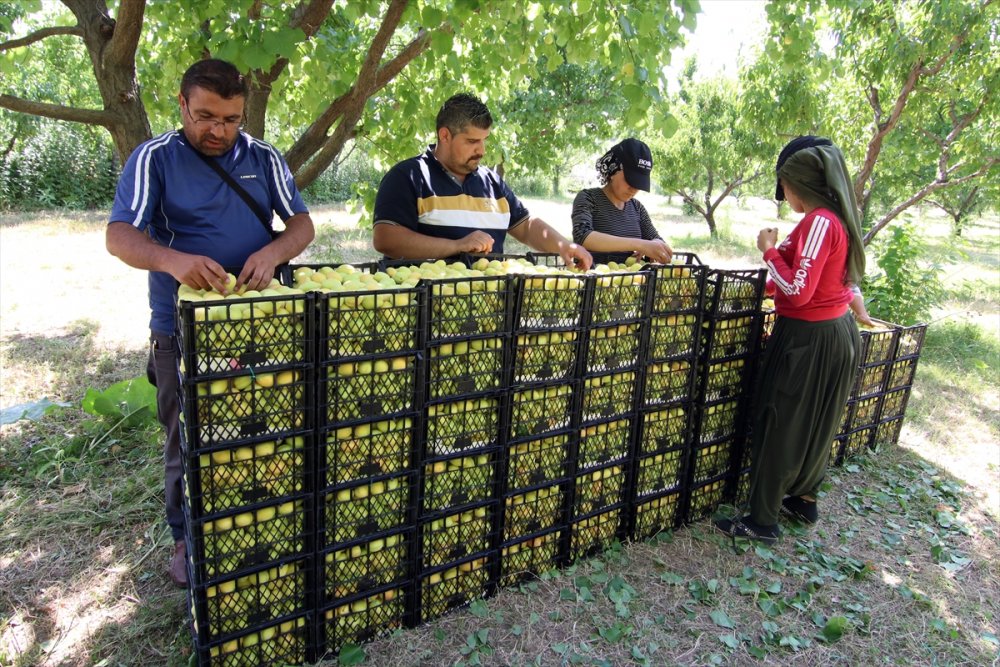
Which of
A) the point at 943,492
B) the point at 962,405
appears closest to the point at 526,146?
the point at 962,405

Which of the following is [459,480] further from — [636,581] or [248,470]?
[636,581]

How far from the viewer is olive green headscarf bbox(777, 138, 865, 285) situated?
289 cm

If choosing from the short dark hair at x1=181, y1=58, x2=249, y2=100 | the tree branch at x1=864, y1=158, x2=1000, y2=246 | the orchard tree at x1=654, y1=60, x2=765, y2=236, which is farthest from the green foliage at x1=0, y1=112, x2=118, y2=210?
the tree branch at x1=864, y1=158, x2=1000, y2=246

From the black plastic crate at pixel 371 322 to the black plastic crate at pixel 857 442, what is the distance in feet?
11.1

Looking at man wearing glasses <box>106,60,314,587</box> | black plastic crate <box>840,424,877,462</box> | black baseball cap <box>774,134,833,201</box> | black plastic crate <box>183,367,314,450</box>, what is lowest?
black plastic crate <box>840,424,877,462</box>

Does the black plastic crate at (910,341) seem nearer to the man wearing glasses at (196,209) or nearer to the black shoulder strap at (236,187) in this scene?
the man wearing glasses at (196,209)

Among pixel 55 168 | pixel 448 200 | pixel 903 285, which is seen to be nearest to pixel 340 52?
pixel 448 200

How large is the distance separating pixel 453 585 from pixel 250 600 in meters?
0.82

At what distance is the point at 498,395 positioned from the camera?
2449 millimetres

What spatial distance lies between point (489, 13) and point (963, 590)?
156 inches

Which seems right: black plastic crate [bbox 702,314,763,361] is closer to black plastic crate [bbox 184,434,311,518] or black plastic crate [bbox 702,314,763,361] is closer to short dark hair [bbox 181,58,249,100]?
black plastic crate [bbox 184,434,311,518]

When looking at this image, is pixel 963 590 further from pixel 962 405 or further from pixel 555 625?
pixel 962 405

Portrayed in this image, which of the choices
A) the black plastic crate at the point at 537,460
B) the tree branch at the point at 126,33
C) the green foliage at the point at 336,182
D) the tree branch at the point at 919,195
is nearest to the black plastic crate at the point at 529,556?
the black plastic crate at the point at 537,460

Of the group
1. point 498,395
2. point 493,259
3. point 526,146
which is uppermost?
point 526,146
